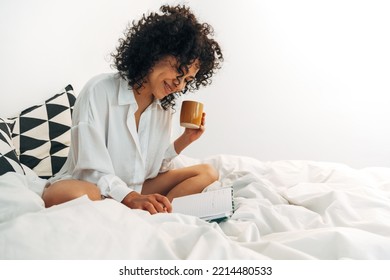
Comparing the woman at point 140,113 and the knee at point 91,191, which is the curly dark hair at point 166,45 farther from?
the knee at point 91,191

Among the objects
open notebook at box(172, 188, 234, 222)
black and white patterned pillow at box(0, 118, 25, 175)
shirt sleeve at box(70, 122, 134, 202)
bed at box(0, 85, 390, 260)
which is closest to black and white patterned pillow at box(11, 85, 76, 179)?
bed at box(0, 85, 390, 260)

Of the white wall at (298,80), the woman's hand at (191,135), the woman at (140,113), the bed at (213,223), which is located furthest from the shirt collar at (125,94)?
the white wall at (298,80)

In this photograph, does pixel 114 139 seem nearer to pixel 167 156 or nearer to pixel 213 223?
pixel 167 156

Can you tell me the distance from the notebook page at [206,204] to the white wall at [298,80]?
1.17 m

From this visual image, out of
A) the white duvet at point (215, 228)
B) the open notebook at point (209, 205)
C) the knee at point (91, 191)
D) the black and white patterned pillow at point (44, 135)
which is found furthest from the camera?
the black and white patterned pillow at point (44, 135)

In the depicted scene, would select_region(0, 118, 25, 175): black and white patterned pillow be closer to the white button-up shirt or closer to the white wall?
the white button-up shirt

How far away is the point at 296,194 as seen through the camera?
1.07 m

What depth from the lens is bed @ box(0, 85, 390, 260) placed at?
60 cm

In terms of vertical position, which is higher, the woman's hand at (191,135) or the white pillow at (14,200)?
the woman's hand at (191,135)

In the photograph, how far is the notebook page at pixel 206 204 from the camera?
2.97 ft

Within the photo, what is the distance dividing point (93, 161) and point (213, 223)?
43 cm

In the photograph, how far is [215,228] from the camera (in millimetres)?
764
